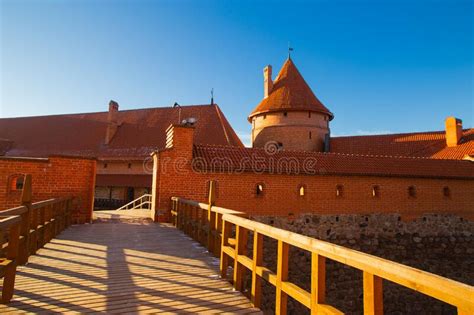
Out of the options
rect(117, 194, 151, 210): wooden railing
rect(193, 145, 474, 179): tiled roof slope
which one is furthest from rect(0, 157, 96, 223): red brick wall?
rect(117, 194, 151, 210): wooden railing

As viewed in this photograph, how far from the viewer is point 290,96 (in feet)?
66.6

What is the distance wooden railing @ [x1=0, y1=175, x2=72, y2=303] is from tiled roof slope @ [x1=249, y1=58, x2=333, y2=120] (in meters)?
15.0

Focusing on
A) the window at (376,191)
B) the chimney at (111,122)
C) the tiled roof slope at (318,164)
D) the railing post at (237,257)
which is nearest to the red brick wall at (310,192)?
the window at (376,191)

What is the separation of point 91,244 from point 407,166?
13303 millimetres

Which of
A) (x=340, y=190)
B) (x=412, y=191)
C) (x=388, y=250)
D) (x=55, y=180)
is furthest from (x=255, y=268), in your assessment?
(x=412, y=191)

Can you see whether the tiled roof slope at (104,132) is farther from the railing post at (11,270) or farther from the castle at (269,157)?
the railing post at (11,270)

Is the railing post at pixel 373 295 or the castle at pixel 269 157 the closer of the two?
the railing post at pixel 373 295

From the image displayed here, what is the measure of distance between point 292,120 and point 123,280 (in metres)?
17.1

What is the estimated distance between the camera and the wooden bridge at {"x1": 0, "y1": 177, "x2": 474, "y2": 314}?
1.78 m

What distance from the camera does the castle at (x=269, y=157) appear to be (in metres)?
10.6

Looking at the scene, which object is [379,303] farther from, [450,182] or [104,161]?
[104,161]

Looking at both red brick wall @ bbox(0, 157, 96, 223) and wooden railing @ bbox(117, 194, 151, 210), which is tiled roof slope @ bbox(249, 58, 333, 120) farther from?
red brick wall @ bbox(0, 157, 96, 223)

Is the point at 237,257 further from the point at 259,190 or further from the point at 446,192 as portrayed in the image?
the point at 446,192

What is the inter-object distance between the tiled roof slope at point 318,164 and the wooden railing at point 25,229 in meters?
4.70
